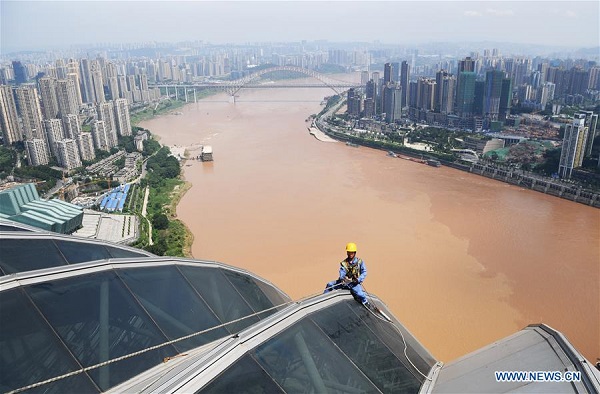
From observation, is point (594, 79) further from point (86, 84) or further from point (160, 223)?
point (86, 84)

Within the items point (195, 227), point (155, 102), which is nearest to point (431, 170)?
point (195, 227)

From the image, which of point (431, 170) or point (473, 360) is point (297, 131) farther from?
point (473, 360)

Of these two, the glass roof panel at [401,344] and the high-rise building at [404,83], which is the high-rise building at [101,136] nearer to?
the high-rise building at [404,83]

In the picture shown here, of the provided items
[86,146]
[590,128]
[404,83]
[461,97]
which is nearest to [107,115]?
[86,146]

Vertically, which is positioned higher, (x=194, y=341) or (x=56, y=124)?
(x=194, y=341)

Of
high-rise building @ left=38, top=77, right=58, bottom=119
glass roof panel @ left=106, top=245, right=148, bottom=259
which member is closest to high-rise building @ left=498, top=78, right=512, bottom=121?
high-rise building @ left=38, top=77, right=58, bottom=119
